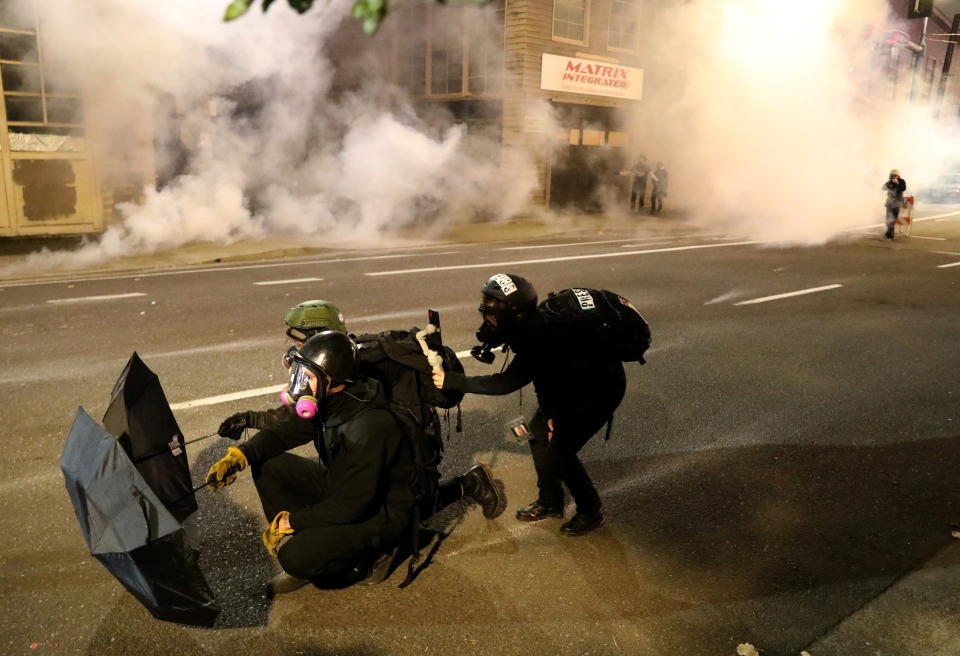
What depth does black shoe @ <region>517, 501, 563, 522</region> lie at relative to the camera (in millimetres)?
4074

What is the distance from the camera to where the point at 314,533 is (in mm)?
3170

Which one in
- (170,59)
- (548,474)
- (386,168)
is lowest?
(548,474)

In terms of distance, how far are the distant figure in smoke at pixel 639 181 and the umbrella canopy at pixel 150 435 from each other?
68.1ft

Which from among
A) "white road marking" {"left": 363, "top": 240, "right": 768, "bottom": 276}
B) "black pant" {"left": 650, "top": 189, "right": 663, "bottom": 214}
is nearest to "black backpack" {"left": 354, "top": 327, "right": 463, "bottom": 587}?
"white road marking" {"left": 363, "top": 240, "right": 768, "bottom": 276}

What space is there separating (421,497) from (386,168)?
14.2 m

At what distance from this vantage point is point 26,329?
25.7 ft

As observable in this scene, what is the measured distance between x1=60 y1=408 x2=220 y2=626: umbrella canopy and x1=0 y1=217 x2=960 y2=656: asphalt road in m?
0.51

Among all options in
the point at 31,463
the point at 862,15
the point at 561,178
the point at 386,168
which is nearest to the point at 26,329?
the point at 31,463

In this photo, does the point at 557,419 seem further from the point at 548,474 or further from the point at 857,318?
the point at 857,318

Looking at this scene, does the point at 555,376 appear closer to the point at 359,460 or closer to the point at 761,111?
the point at 359,460

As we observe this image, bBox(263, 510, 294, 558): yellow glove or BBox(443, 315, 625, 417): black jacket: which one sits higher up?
BBox(443, 315, 625, 417): black jacket

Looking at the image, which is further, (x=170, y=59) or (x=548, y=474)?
(x=170, y=59)

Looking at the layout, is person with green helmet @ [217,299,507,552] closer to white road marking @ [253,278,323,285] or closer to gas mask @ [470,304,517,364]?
gas mask @ [470,304,517,364]

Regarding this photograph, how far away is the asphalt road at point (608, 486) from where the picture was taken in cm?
319
